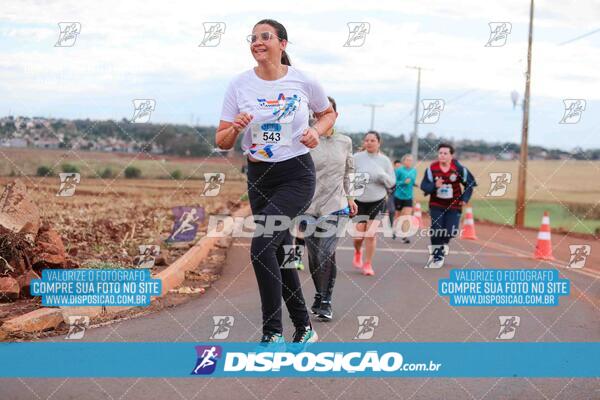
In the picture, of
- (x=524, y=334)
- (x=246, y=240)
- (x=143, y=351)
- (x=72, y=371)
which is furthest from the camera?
(x=246, y=240)

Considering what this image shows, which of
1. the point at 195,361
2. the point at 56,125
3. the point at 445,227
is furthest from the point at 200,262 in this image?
the point at 56,125

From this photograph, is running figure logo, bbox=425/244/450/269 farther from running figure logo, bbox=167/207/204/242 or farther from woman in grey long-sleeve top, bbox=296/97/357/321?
woman in grey long-sleeve top, bbox=296/97/357/321

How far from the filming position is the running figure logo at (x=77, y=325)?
7.16 m

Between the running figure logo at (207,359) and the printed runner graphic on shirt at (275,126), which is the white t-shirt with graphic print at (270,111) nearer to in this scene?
the printed runner graphic on shirt at (275,126)

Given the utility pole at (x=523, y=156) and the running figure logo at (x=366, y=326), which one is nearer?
the running figure logo at (x=366, y=326)

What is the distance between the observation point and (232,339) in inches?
288

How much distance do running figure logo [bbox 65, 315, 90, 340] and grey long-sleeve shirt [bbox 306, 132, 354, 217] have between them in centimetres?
213

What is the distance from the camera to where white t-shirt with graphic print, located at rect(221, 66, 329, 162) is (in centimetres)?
604

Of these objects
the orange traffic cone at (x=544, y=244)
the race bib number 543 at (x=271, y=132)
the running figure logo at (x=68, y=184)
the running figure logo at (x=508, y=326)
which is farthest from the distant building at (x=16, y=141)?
the race bib number 543 at (x=271, y=132)

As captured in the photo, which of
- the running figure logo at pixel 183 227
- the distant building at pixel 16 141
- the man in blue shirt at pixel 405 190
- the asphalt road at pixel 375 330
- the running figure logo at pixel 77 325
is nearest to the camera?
the asphalt road at pixel 375 330

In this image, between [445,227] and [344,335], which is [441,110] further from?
[344,335]

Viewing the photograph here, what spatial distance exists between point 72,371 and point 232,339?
5.41 feet

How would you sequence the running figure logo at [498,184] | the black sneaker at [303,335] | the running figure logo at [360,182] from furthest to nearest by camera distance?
the running figure logo at [498,184] < the running figure logo at [360,182] < the black sneaker at [303,335]

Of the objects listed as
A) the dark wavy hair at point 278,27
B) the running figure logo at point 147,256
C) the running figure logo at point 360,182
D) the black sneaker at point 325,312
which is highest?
the dark wavy hair at point 278,27
